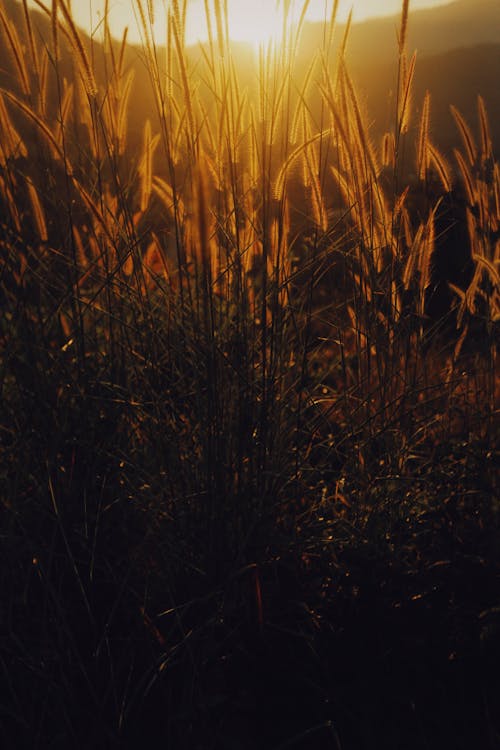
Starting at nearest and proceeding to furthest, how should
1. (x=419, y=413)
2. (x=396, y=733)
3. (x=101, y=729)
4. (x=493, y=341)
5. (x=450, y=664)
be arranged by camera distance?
(x=101, y=729) < (x=396, y=733) < (x=450, y=664) < (x=493, y=341) < (x=419, y=413)

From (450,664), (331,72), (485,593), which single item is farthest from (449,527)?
(331,72)

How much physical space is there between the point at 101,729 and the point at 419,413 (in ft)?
3.67

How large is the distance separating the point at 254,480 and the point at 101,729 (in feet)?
1.72

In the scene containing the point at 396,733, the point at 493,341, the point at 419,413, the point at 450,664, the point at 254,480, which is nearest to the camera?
the point at 396,733

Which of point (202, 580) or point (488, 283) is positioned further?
point (488, 283)

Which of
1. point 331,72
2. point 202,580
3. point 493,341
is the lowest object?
point 202,580

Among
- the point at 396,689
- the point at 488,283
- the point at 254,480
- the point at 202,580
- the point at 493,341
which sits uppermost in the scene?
the point at 488,283

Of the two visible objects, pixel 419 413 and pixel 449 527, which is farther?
pixel 419 413

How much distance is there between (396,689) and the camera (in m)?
1.12

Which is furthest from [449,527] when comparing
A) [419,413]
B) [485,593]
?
[419,413]

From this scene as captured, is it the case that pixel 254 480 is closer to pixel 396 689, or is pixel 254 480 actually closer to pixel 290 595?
pixel 290 595

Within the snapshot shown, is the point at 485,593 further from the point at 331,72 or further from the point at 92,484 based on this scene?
the point at 331,72

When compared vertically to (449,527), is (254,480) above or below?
above

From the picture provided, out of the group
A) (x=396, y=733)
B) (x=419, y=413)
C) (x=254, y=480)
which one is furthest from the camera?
(x=419, y=413)
